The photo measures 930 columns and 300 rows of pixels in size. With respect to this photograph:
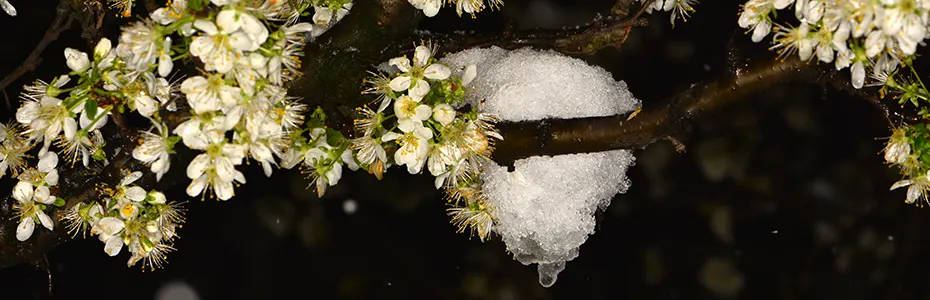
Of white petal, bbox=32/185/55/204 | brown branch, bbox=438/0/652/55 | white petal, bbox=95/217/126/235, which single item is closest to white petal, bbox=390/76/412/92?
brown branch, bbox=438/0/652/55

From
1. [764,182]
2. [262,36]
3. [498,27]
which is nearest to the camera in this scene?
[262,36]

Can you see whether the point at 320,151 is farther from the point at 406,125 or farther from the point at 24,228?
the point at 24,228

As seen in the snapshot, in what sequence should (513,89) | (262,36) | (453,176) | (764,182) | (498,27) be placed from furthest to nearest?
(764,182)
(498,27)
(513,89)
(453,176)
(262,36)

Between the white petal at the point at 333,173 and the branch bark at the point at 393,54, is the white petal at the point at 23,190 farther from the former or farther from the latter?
the white petal at the point at 333,173

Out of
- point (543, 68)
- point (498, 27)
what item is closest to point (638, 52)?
point (498, 27)

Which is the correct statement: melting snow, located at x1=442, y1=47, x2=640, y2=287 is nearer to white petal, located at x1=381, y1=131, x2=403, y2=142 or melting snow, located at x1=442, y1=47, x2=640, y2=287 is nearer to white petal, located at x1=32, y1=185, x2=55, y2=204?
white petal, located at x1=381, y1=131, x2=403, y2=142

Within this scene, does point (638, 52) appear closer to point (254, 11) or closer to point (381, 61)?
point (381, 61)

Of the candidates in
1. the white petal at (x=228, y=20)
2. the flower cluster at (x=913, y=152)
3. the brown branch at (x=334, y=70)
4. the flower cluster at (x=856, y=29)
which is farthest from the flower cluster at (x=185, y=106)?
the flower cluster at (x=913, y=152)
